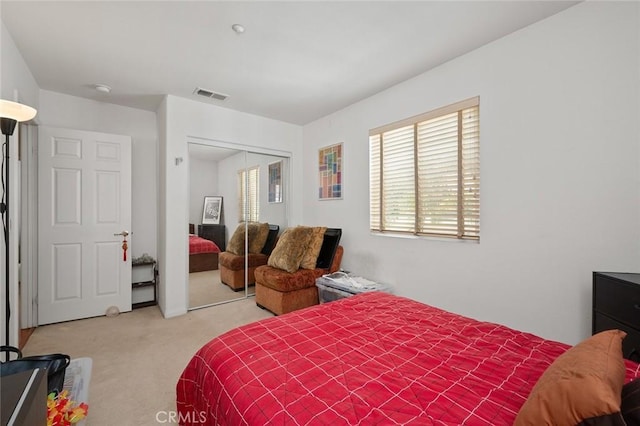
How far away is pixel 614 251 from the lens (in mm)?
1745

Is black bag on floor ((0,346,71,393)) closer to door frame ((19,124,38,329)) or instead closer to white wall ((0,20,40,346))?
white wall ((0,20,40,346))

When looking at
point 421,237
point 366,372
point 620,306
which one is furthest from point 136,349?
point 620,306

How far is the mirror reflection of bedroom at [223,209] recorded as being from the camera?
12.0 ft

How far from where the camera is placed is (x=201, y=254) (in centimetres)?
380

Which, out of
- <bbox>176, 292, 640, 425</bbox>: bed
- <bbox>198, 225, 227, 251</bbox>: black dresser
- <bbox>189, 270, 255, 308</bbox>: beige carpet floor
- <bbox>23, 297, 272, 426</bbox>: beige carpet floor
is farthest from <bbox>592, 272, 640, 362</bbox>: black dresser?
<bbox>198, 225, 227, 251</bbox>: black dresser

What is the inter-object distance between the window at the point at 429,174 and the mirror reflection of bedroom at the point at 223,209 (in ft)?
5.44

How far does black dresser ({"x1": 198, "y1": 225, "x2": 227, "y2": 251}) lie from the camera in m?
3.79

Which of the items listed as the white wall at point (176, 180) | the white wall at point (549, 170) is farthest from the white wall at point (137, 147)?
the white wall at point (549, 170)

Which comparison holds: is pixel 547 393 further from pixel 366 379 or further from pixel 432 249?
pixel 432 249

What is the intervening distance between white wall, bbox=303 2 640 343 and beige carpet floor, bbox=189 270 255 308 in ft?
8.51

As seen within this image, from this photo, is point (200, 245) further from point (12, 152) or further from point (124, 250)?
point (12, 152)

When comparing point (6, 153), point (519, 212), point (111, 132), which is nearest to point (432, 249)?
point (519, 212)

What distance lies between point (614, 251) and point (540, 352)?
40.2 inches

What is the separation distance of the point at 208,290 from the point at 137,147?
2177 millimetres
